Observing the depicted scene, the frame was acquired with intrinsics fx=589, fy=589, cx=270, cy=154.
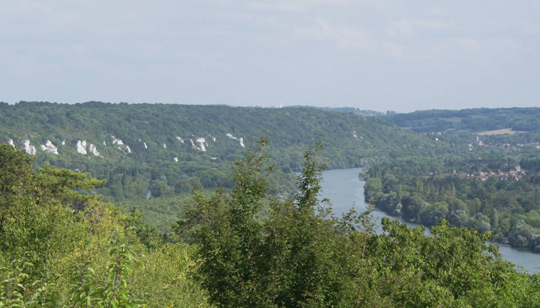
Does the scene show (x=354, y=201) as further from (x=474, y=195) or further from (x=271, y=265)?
(x=474, y=195)

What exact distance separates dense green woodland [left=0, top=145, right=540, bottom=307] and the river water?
26.5 m

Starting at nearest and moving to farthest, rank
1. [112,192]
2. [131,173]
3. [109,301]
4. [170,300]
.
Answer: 1. [109,301]
2. [170,300]
3. [112,192]
4. [131,173]

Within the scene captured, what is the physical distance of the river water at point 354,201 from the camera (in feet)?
262

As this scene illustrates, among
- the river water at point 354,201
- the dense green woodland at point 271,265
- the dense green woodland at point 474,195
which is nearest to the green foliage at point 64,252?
the dense green woodland at point 271,265

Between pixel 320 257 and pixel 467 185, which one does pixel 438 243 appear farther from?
pixel 467 185

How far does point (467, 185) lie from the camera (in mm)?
150375

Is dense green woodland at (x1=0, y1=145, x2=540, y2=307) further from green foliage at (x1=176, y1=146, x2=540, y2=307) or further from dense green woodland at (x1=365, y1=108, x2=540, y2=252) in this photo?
dense green woodland at (x1=365, y1=108, x2=540, y2=252)

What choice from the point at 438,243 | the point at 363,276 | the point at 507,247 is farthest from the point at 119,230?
the point at 507,247

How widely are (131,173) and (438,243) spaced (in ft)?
600

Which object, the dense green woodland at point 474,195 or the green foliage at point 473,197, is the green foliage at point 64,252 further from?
the dense green woodland at point 474,195

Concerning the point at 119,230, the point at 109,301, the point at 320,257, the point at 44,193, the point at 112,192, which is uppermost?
the point at 119,230

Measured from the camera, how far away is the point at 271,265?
12648 millimetres

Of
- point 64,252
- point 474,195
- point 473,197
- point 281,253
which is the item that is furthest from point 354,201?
point 474,195

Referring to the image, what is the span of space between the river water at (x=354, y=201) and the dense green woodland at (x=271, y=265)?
2647 centimetres
